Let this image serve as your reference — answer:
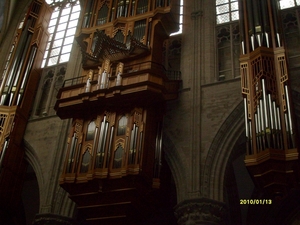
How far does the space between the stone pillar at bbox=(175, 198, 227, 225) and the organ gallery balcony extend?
338cm

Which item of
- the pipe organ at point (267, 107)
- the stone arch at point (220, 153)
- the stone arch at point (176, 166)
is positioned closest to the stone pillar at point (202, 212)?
the stone arch at point (220, 153)

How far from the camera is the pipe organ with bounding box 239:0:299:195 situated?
11.3 m

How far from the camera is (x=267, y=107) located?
1208 cm

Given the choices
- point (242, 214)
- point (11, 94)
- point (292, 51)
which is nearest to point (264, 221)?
point (242, 214)

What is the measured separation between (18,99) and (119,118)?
5220mm

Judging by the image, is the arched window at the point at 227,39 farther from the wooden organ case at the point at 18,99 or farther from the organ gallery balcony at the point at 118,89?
the wooden organ case at the point at 18,99

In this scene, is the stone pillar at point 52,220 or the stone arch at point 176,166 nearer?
the stone arch at point 176,166

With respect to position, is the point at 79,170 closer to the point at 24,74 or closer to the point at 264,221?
the point at 24,74

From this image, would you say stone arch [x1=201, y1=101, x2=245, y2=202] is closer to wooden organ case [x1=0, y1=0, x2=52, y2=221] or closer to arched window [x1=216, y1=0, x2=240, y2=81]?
arched window [x1=216, y1=0, x2=240, y2=81]

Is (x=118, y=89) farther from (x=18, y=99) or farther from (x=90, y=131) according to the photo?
(x=18, y=99)

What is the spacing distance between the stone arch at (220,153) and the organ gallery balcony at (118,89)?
81.2 inches

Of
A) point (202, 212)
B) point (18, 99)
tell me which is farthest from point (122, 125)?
point (18, 99)

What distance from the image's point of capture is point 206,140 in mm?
14148

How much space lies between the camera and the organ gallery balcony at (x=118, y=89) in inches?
559
